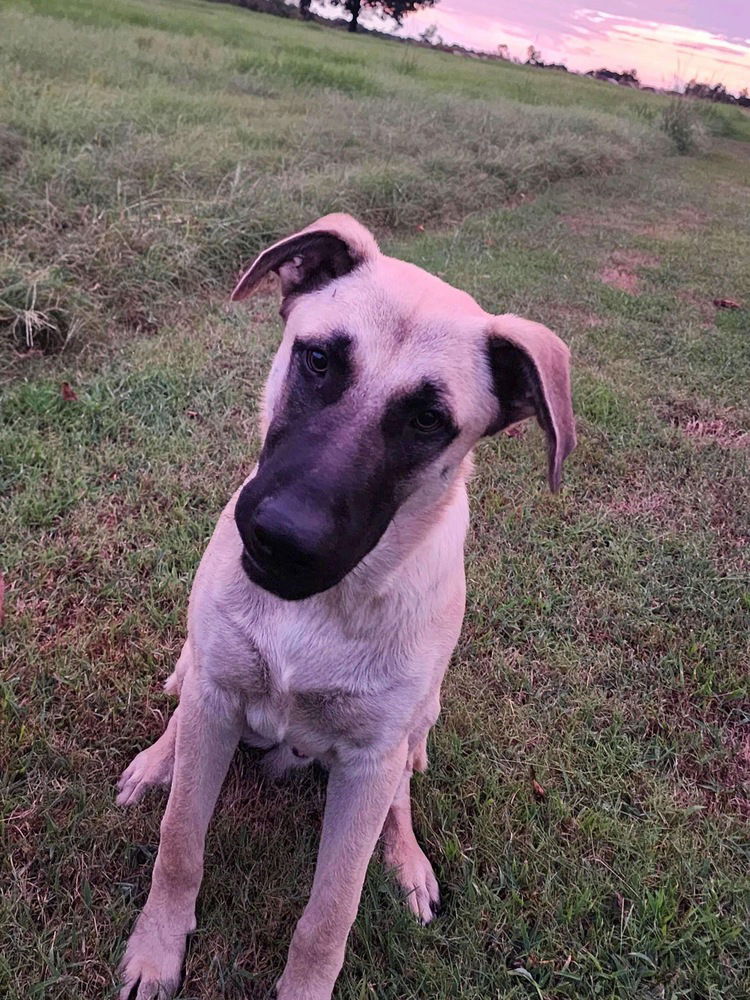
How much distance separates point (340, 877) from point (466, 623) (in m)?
1.60

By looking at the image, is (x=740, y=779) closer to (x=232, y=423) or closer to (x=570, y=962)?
(x=570, y=962)

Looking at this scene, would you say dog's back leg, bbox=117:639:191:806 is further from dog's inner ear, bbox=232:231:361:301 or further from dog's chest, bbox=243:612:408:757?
dog's inner ear, bbox=232:231:361:301

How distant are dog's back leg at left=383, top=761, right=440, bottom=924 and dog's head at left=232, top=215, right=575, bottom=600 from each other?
3.55ft

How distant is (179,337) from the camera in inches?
208

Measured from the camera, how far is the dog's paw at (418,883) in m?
2.35

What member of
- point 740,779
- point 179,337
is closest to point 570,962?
point 740,779

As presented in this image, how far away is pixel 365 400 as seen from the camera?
174 cm

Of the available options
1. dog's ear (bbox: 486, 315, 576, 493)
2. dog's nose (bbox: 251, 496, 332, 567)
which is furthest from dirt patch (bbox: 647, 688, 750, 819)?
dog's nose (bbox: 251, 496, 332, 567)

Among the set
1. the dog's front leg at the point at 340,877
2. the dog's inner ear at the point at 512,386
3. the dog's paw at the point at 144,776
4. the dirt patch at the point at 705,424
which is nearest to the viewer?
the dog's inner ear at the point at 512,386

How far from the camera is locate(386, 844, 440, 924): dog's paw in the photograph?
92.7 inches

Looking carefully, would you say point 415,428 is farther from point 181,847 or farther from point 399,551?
point 181,847

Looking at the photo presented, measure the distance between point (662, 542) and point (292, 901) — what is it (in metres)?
2.79

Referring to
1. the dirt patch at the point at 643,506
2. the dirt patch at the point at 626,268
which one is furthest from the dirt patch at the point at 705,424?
the dirt patch at the point at 626,268

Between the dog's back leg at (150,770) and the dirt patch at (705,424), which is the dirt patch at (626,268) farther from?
the dog's back leg at (150,770)
